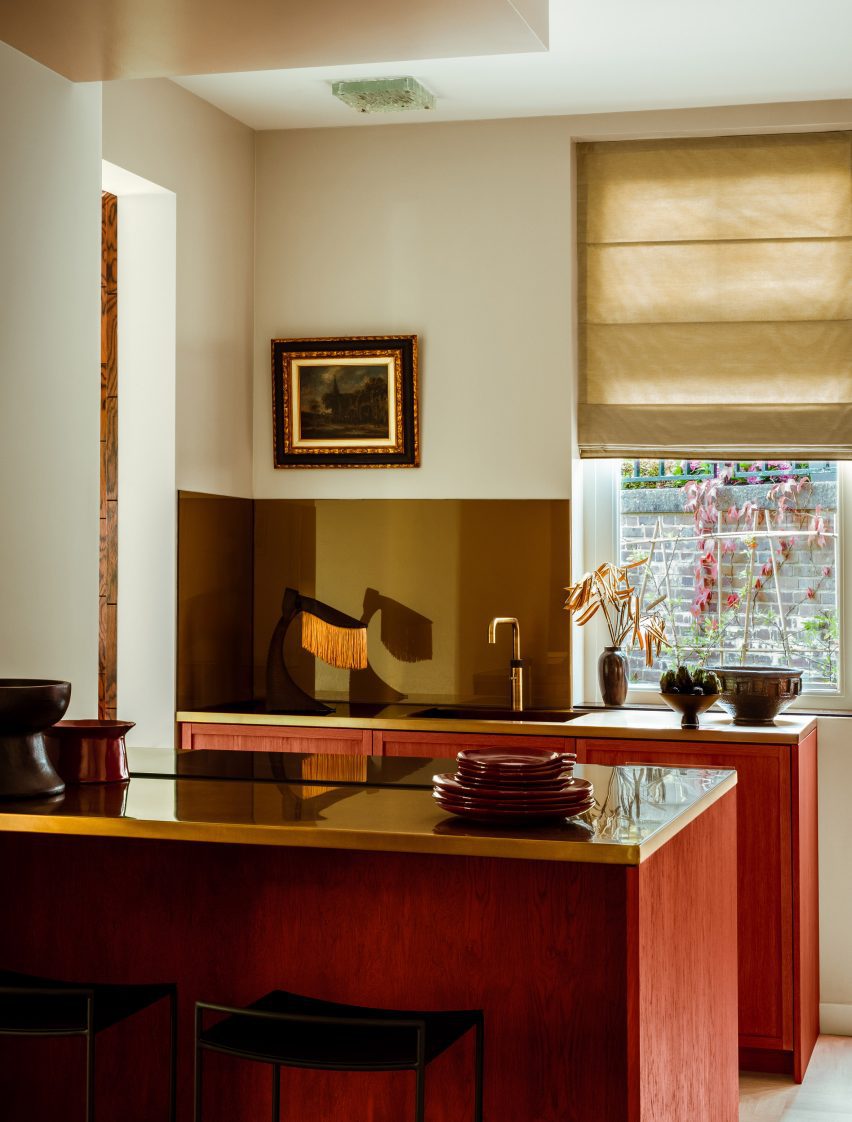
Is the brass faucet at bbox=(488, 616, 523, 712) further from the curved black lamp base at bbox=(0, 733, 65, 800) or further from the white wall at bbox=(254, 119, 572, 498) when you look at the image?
the curved black lamp base at bbox=(0, 733, 65, 800)

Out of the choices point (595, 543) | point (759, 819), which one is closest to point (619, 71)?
point (595, 543)

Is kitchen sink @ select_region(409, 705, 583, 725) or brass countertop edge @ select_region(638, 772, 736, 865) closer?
brass countertop edge @ select_region(638, 772, 736, 865)

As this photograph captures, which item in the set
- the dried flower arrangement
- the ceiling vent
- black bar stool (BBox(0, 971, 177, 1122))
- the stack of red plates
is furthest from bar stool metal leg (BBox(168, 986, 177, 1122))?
the ceiling vent

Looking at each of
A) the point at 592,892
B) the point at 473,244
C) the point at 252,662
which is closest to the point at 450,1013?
the point at 592,892

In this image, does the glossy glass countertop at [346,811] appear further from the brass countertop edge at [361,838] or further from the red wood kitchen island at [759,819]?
the red wood kitchen island at [759,819]

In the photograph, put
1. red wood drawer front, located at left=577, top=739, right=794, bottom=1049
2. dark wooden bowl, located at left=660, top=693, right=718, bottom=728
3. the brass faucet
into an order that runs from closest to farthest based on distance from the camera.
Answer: red wood drawer front, located at left=577, top=739, right=794, bottom=1049 → dark wooden bowl, located at left=660, top=693, right=718, bottom=728 → the brass faucet

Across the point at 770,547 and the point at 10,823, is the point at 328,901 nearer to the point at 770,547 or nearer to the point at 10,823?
the point at 10,823

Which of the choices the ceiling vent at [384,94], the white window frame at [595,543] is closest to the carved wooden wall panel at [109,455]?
the ceiling vent at [384,94]

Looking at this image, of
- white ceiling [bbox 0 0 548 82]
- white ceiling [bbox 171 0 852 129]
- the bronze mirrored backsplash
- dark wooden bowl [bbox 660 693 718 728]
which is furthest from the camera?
the bronze mirrored backsplash

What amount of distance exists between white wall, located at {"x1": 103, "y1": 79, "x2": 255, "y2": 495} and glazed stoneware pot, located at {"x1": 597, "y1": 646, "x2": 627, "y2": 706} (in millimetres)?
1383

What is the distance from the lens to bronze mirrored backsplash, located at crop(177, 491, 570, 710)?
4578 millimetres

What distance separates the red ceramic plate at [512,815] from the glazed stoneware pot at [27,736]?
75 centimetres

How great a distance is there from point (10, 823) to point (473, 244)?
2963 millimetres

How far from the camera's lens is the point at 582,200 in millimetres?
4652
